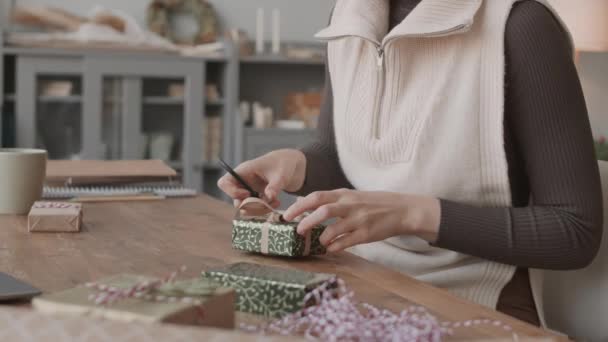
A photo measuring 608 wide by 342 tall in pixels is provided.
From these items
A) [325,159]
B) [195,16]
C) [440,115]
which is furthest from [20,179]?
[195,16]

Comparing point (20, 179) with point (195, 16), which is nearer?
point (20, 179)

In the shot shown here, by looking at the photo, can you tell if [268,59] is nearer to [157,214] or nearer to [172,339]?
[157,214]

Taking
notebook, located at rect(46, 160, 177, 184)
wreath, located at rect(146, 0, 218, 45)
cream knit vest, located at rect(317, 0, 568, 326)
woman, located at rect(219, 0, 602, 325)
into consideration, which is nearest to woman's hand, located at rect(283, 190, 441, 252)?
woman, located at rect(219, 0, 602, 325)

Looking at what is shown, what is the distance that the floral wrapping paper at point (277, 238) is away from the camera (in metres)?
0.95

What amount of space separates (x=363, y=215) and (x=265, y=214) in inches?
7.6

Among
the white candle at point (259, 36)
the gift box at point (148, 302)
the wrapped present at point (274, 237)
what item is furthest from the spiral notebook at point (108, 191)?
the white candle at point (259, 36)

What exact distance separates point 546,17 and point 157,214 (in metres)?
0.65

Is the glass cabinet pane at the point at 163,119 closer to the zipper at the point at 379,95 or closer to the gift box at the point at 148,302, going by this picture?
the zipper at the point at 379,95

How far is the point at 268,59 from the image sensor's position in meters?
4.49

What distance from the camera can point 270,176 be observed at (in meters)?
1.25

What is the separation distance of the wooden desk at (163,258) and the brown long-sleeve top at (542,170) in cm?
18

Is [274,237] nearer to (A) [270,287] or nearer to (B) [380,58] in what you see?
(A) [270,287]

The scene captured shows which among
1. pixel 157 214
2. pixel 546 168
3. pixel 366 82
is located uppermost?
pixel 366 82

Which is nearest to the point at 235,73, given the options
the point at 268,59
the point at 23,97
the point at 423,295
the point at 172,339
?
the point at 268,59
